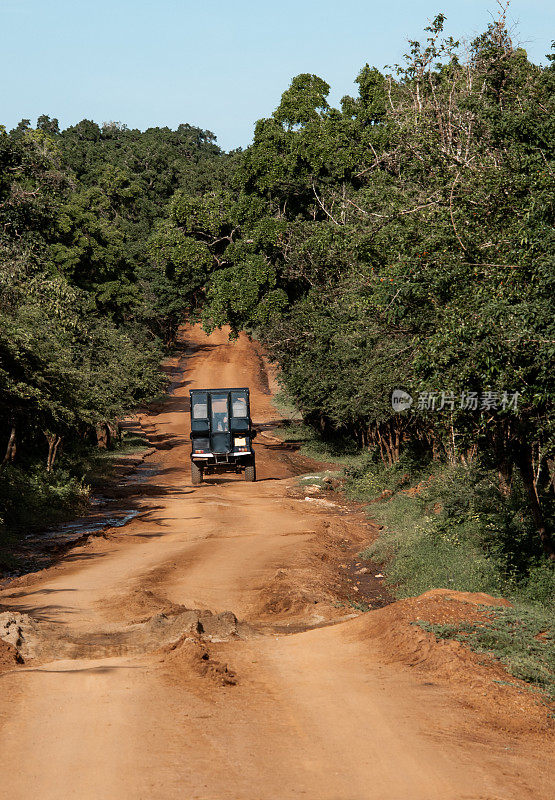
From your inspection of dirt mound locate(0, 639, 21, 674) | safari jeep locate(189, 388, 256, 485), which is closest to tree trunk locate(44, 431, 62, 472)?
safari jeep locate(189, 388, 256, 485)

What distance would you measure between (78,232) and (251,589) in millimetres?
41462

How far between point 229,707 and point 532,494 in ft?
20.8

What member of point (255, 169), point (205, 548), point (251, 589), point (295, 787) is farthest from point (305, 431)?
point (295, 787)

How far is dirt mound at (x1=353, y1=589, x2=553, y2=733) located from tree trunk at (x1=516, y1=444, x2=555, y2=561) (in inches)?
66.6

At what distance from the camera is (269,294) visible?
3244 centimetres

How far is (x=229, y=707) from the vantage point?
7.73 metres

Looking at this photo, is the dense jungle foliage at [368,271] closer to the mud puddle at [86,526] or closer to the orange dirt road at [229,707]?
the mud puddle at [86,526]

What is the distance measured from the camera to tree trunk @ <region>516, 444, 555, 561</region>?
39.7ft

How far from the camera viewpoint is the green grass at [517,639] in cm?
860

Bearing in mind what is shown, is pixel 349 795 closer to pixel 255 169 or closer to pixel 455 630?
pixel 455 630
